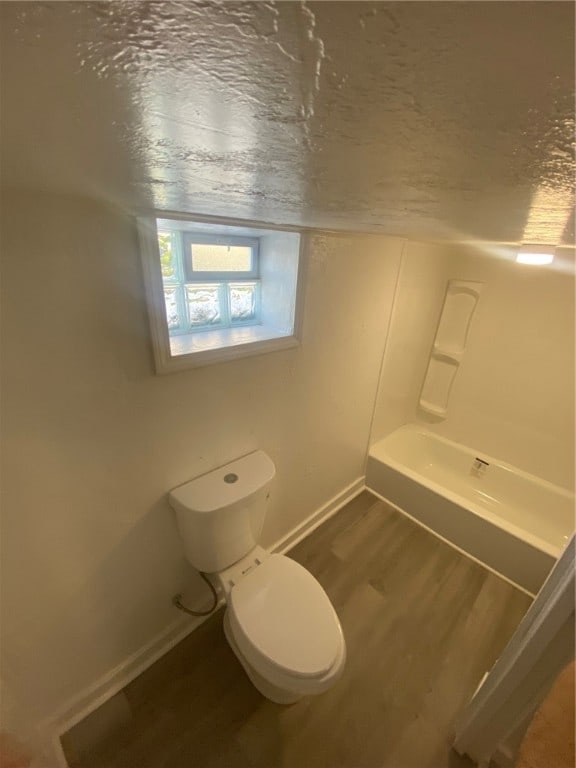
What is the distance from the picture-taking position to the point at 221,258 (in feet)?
4.25

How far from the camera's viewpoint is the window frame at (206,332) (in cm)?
84

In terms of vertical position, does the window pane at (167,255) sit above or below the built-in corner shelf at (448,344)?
above

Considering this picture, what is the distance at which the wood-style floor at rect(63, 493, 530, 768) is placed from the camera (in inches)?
42.8

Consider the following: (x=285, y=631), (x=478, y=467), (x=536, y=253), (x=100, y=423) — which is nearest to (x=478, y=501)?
(x=478, y=467)

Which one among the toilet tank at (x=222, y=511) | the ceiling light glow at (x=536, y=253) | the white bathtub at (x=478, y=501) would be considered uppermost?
the ceiling light glow at (x=536, y=253)

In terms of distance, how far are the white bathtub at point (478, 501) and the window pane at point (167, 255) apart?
1.66m

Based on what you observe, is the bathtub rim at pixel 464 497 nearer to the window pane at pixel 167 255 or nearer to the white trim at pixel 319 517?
the white trim at pixel 319 517

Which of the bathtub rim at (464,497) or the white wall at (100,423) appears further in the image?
the bathtub rim at (464,497)

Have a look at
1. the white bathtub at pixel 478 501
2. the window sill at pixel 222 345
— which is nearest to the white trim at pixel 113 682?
the window sill at pixel 222 345

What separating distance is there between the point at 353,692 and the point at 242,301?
1.62 m

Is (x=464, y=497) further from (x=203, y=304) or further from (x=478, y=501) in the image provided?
(x=203, y=304)

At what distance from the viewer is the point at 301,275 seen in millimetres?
1233

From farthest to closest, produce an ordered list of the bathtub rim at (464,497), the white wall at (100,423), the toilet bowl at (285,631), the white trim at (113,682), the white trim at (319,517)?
the white trim at (319,517)
the bathtub rim at (464,497)
the white trim at (113,682)
the toilet bowl at (285,631)
the white wall at (100,423)

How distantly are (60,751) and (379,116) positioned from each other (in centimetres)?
180
